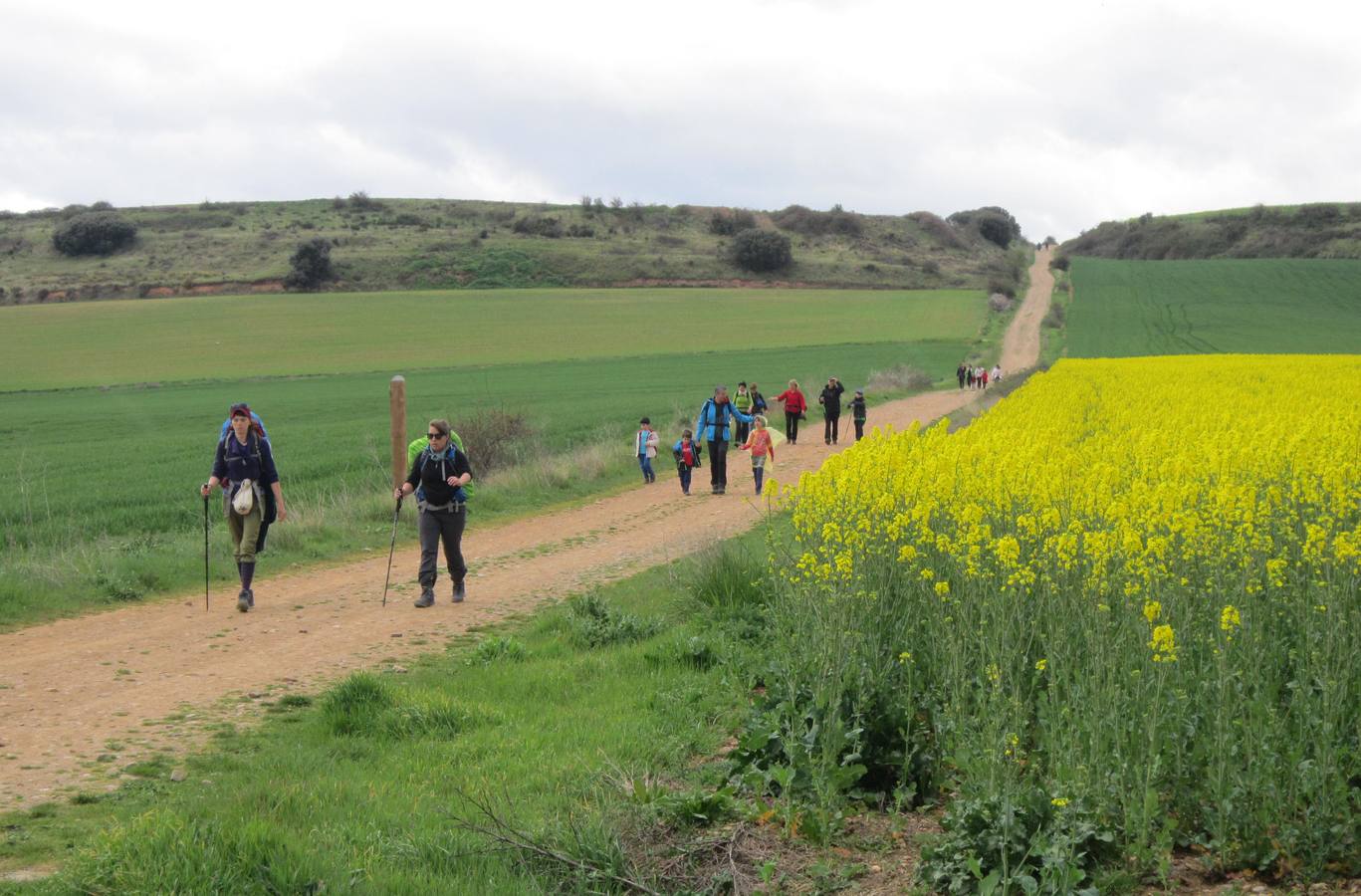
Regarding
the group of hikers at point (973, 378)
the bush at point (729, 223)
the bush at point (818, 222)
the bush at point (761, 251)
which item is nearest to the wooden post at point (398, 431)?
the group of hikers at point (973, 378)

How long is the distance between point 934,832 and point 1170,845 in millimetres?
1111

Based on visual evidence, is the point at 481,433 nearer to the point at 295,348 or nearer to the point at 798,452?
the point at 798,452

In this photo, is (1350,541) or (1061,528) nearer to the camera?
(1350,541)

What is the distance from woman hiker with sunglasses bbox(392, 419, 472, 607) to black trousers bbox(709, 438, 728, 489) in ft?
25.8

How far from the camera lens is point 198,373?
55.8m

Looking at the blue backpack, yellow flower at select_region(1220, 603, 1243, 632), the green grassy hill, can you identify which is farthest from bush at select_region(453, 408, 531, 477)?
the green grassy hill

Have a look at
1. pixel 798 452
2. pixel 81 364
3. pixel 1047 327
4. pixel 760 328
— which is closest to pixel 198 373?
pixel 81 364

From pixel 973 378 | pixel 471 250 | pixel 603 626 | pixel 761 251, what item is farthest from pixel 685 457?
pixel 761 251

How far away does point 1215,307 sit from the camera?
3278 inches

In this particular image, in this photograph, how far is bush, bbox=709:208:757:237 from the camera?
4562 inches

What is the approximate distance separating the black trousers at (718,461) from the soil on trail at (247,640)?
1.71 meters

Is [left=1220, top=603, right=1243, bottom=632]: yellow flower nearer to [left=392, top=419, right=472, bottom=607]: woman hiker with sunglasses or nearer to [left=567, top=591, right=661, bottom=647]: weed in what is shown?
[left=567, top=591, right=661, bottom=647]: weed

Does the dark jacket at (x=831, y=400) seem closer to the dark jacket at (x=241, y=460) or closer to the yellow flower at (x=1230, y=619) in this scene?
the dark jacket at (x=241, y=460)

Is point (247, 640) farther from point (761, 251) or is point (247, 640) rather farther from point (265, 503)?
point (761, 251)
